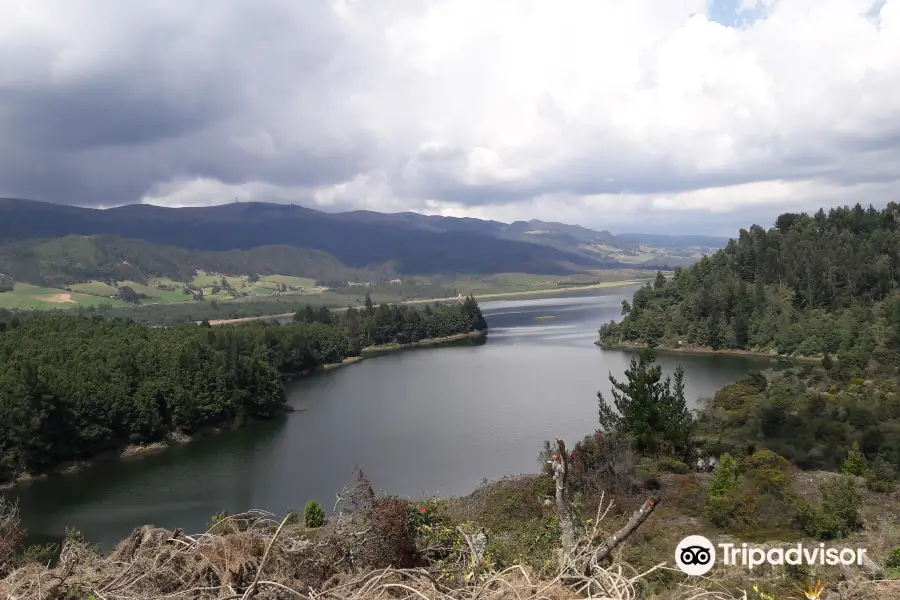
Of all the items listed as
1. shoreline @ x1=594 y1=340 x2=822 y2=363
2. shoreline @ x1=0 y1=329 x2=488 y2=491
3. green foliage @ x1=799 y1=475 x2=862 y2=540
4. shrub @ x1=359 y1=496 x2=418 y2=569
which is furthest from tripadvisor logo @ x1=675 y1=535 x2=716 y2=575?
shoreline @ x1=594 y1=340 x2=822 y2=363

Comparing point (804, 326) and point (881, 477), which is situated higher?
point (881, 477)

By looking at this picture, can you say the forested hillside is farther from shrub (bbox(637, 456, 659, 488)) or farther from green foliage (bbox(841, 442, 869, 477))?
shrub (bbox(637, 456, 659, 488))

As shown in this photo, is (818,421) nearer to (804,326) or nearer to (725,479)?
(725,479)

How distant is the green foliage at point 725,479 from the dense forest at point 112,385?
35.5m

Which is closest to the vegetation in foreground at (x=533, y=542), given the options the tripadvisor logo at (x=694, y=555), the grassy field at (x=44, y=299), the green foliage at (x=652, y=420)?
the tripadvisor logo at (x=694, y=555)

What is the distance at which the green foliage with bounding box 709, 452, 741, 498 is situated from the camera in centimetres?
2002

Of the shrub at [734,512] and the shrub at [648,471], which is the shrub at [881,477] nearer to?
the shrub at [734,512]

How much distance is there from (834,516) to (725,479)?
389 cm

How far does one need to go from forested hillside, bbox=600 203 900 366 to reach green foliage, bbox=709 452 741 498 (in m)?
47.0

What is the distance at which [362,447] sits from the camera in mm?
38844

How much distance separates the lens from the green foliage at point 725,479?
65.7ft

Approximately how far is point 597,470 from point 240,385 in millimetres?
35652

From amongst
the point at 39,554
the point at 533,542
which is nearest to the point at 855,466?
the point at 533,542

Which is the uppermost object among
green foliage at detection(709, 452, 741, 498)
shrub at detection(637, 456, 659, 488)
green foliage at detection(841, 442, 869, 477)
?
green foliage at detection(709, 452, 741, 498)
